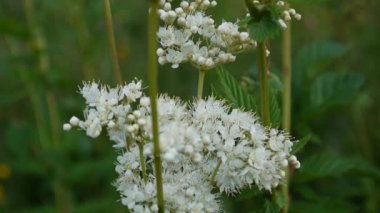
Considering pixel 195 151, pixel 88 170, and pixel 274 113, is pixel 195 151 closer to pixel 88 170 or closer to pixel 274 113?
pixel 274 113

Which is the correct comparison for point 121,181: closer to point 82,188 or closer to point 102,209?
point 102,209

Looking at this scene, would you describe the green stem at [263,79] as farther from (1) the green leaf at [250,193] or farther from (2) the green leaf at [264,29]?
(1) the green leaf at [250,193]

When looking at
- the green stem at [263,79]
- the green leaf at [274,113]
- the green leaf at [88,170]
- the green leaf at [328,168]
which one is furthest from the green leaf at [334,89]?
the green leaf at [88,170]

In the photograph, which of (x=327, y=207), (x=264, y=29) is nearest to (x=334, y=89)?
(x=327, y=207)

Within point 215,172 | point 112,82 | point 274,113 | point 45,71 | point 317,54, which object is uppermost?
point 112,82

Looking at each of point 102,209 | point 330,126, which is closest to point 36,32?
point 102,209

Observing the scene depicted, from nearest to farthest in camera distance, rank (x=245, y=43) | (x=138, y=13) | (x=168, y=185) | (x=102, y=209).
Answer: (x=168, y=185)
(x=245, y=43)
(x=102, y=209)
(x=138, y=13)
